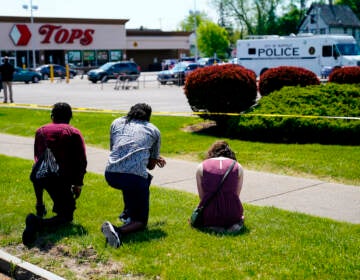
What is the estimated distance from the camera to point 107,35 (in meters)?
69.4

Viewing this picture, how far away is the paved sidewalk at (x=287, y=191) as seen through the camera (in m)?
7.07

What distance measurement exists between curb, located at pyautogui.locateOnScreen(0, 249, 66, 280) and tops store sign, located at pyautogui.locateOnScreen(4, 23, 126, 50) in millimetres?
58367

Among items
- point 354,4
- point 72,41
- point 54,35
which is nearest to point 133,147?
point 54,35

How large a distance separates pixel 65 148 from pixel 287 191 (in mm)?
3409

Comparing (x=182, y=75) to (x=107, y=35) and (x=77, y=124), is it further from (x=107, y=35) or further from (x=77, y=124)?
(x=107, y=35)

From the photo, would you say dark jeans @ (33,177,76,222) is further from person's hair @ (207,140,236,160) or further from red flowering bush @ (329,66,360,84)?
red flowering bush @ (329,66,360,84)

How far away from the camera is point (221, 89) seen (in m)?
12.9

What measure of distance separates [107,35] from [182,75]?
33.9 metres

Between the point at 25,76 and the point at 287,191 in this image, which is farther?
the point at 25,76

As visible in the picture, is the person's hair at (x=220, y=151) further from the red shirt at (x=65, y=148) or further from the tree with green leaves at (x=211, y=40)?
the tree with green leaves at (x=211, y=40)

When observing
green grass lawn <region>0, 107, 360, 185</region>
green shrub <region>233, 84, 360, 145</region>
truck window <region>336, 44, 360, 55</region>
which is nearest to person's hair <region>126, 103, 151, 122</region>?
green grass lawn <region>0, 107, 360, 185</region>

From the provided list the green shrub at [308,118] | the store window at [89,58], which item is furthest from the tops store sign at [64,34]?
the green shrub at [308,118]

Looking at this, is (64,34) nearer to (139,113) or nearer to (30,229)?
(139,113)

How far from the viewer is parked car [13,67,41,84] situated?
1746 inches
